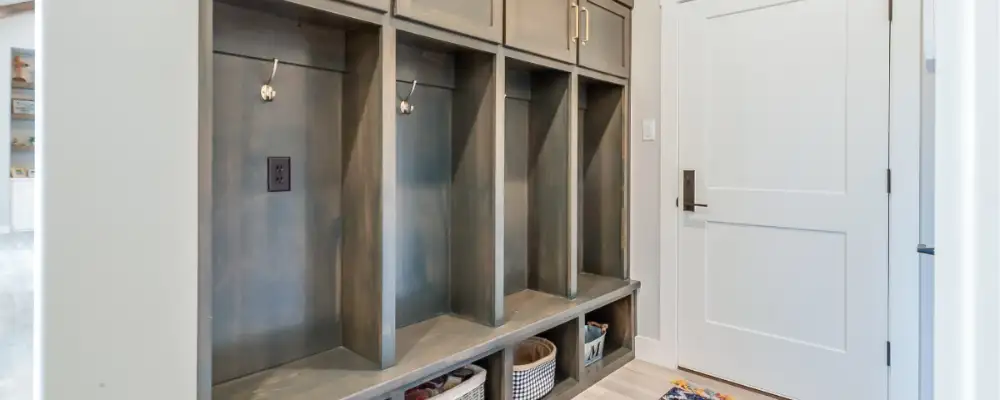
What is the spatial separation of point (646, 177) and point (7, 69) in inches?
99.2

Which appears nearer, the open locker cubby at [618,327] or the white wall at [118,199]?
the white wall at [118,199]

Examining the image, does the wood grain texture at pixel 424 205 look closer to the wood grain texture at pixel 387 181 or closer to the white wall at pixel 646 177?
the wood grain texture at pixel 387 181

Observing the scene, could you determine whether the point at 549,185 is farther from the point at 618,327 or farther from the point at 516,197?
the point at 618,327

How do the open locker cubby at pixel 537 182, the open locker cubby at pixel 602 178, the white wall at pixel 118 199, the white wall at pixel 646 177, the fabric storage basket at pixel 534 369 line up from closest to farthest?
1. the white wall at pixel 118 199
2. the fabric storage basket at pixel 534 369
3. the open locker cubby at pixel 537 182
4. the white wall at pixel 646 177
5. the open locker cubby at pixel 602 178

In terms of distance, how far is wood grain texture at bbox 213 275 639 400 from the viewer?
1528 millimetres

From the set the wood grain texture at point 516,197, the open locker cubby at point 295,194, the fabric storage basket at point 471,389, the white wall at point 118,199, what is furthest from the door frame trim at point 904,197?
the white wall at point 118,199

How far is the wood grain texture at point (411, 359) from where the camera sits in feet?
5.01

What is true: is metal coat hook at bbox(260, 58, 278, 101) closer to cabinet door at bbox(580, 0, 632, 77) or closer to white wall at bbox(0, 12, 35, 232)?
white wall at bbox(0, 12, 35, 232)

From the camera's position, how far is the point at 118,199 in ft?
3.61

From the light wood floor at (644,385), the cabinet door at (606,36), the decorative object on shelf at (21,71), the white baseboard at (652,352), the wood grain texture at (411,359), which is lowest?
the light wood floor at (644,385)

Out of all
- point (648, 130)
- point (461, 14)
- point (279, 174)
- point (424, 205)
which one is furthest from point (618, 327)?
point (279, 174)
